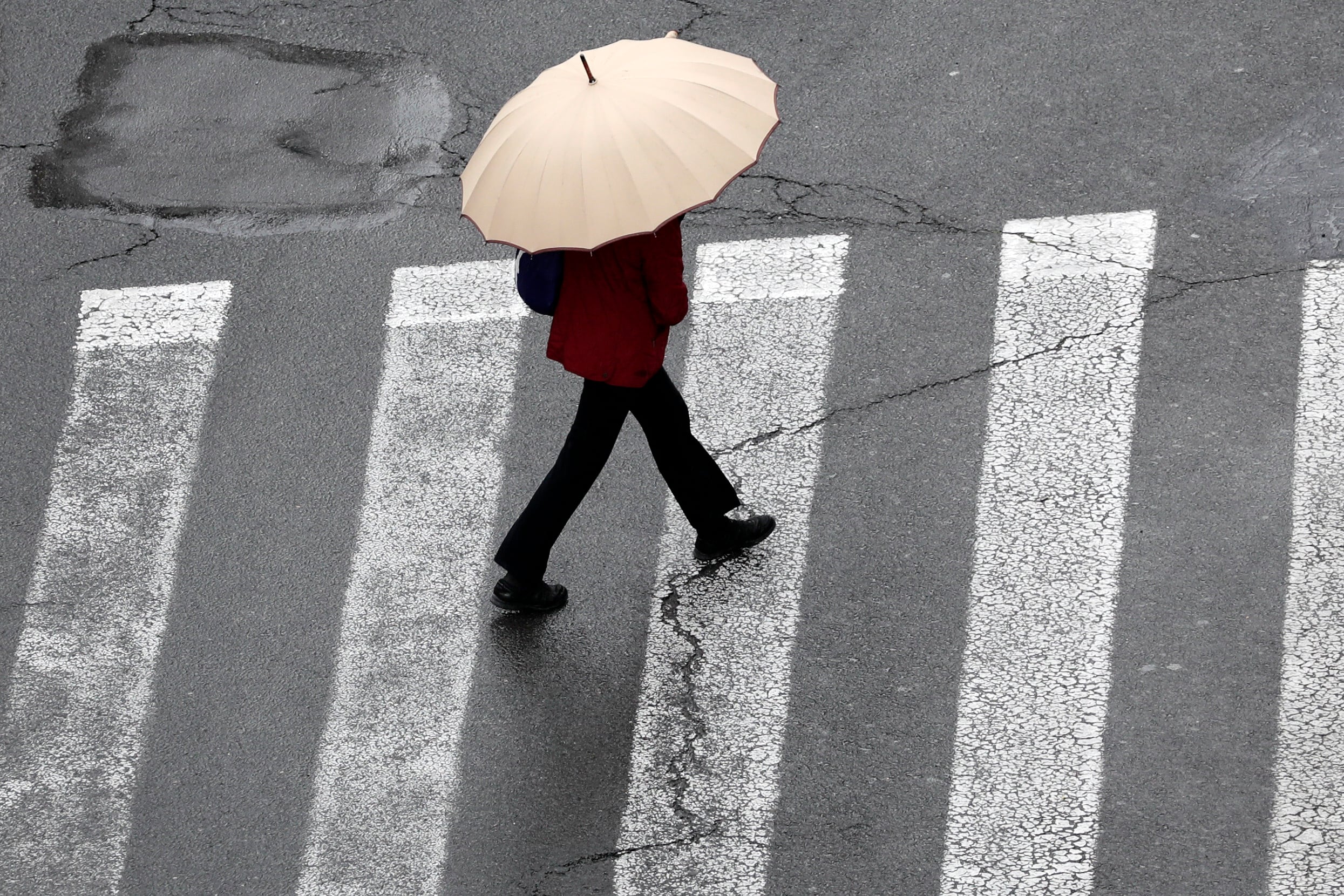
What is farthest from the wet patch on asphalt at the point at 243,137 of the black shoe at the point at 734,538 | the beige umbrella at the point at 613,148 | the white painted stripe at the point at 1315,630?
the white painted stripe at the point at 1315,630

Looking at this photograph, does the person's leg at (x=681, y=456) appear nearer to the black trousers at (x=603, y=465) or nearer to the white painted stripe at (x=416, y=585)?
the black trousers at (x=603, y=465)

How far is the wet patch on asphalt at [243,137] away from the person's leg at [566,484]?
222cm

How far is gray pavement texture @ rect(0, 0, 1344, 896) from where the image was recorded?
572cm

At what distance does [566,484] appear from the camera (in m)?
6.11

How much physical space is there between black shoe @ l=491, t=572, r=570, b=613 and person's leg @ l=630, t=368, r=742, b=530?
587 mm

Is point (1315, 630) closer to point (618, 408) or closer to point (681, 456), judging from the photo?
point (681, 456)

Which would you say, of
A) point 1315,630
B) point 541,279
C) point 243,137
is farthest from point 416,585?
point 1315,630

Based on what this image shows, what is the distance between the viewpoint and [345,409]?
7070 millimetres

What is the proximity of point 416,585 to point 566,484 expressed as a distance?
812 mm

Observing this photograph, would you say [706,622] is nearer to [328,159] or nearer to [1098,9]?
[328,159]

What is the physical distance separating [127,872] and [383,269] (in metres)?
2.96

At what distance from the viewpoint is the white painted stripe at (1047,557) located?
18.0 feet

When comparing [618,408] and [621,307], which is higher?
[621,307]

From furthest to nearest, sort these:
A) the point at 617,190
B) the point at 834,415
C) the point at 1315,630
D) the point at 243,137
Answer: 1. the point at 243,137
2. the point at 834,415
3. the point at 1315,630
4. the point at 617,190
